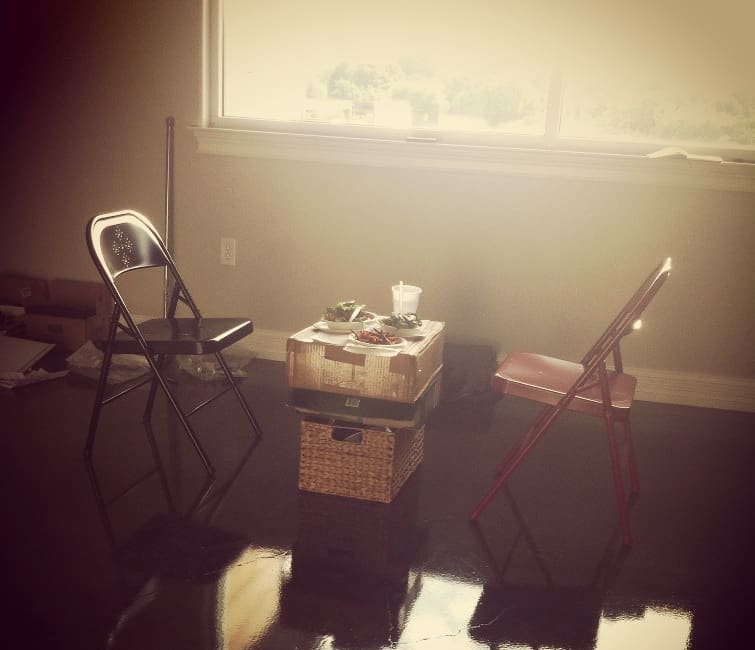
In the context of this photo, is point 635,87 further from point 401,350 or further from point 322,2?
point 401,350

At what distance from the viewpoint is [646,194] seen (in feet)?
12.0

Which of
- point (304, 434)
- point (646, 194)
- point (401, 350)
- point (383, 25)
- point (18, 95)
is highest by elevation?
point (383, 25)

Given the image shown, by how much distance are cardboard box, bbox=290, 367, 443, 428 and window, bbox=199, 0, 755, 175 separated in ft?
5.49

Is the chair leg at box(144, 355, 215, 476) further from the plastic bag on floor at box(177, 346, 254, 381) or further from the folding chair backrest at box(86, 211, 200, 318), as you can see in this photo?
the plastic bag on floor at box(177, 346, 254, 381)

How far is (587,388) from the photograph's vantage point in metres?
2.46

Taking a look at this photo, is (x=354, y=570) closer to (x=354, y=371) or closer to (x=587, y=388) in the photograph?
(x=354, y=371)

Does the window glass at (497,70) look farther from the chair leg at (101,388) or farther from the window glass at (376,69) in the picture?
the chair leg at (101,388)

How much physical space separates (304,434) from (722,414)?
2089 mm

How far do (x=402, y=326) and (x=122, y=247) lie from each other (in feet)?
3.48

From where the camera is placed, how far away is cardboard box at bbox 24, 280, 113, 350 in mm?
4016

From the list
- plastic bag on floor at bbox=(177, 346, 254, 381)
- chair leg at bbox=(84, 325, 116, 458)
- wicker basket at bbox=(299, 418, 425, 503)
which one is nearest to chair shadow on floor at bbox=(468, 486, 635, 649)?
wicker basket at bbox=(299, 418, 425, 503)

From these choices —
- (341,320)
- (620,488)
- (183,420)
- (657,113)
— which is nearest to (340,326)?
(341,320)

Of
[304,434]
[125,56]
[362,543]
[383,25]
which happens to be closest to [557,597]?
[362,543]

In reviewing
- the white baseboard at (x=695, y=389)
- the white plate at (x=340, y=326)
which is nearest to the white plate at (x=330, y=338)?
the white plate at (x=340, y=326)
